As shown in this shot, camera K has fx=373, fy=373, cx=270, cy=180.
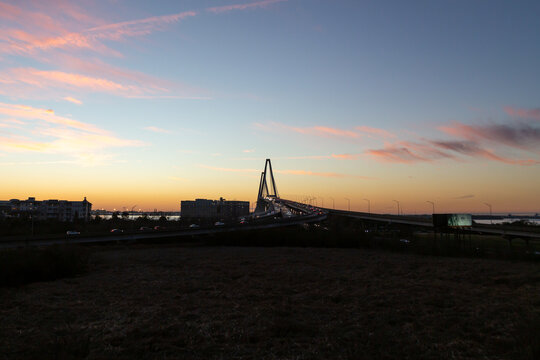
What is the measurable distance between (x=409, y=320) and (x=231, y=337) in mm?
7450

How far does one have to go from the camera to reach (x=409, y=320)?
607 inches

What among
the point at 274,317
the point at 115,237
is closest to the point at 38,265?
the point at 274,317

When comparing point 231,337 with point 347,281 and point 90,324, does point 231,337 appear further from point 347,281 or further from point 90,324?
point 347,281

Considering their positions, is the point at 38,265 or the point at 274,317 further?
the point at 38,265

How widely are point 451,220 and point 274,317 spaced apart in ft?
252

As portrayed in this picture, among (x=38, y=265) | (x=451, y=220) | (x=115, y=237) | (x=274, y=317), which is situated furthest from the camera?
(x=451, y=220)

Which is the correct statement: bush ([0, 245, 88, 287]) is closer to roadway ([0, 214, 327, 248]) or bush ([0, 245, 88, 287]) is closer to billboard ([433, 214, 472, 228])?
roadway ([0, 214, 327, 248])

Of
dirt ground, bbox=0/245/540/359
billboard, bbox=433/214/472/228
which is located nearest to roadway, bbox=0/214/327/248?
dirt ground, bbox=0/245/540/359

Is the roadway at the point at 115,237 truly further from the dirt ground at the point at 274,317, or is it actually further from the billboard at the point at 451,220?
the billboard at the point at 451,220

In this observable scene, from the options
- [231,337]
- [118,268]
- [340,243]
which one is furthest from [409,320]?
[340,243]

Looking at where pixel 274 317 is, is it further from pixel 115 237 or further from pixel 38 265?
pixel 115 237

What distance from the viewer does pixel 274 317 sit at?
1558 cm

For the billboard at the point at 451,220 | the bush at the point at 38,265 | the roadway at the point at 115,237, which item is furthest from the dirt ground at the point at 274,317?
the billboard at the point at 451,220

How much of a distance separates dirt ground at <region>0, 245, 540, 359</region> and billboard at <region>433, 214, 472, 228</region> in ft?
190
